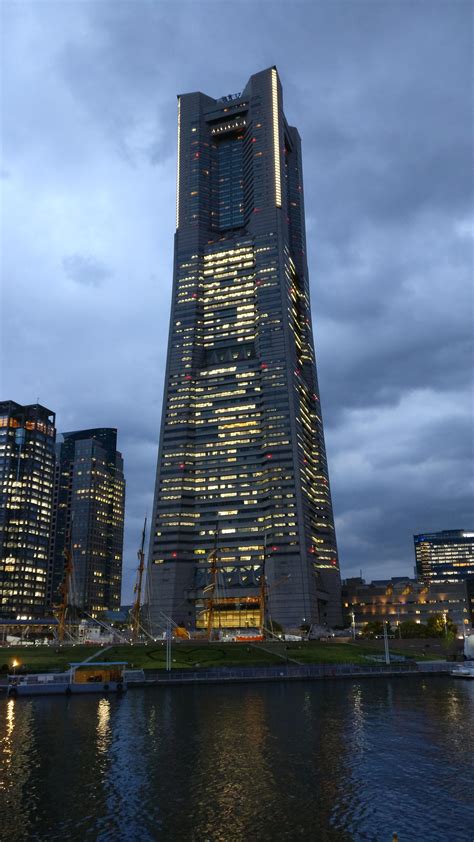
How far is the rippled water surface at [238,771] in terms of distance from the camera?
37.3 m

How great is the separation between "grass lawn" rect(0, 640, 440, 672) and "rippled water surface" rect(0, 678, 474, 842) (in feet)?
127

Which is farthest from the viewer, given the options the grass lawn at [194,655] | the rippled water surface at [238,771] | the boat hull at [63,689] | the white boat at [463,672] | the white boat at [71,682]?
the white boat at [463,672]

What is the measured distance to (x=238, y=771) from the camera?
49.2m

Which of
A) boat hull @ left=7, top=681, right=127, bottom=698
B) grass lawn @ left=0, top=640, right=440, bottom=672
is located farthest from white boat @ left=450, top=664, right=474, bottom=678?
boat hull @ left=7, top=681, right=127, bottom=698

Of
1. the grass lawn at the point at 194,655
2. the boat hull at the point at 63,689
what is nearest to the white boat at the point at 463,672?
the grass lawn at the point at 194,655

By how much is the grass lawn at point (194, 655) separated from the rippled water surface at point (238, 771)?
3876 cm

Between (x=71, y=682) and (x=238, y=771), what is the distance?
209 feet

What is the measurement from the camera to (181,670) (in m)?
117

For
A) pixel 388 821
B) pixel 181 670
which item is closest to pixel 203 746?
pixel 388 821

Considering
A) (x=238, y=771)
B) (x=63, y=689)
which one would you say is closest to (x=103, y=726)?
(x=238, y=771)

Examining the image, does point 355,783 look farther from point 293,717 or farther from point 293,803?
point 293,717

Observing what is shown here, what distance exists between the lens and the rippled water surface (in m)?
37.3

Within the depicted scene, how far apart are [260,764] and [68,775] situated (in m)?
15.0

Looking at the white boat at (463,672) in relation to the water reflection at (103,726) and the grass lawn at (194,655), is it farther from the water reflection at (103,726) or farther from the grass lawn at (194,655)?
the water reflection at (103,726)
